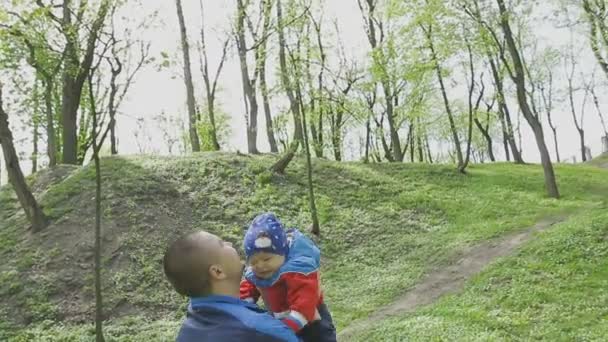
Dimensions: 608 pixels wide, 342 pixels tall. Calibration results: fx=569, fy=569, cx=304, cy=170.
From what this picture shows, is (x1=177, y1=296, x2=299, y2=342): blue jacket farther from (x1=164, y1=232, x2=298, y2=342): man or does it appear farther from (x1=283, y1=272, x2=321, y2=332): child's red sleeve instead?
(x1=283, y1=272, x2=321, y2=332): child's red sleeve

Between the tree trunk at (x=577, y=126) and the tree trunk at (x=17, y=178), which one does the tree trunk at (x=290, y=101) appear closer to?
the tree trunk at (x=17, y=178)

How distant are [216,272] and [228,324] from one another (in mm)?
201

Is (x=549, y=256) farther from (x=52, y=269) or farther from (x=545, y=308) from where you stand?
(x=52, y=269)

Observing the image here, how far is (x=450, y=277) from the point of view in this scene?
49.1 feet

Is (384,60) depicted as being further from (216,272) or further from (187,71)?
(216,272)

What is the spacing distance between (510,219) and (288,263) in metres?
18.4

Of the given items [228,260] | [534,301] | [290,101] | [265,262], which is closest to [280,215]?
[290,101]

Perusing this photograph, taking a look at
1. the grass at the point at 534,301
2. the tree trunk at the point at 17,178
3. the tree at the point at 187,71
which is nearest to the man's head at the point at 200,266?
the grass at the point at 534,301

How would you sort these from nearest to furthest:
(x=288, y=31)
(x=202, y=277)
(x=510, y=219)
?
(x=202, y=277) < (x=510, y=219) < (x=288, y=31)

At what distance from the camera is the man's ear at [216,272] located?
2.17 m

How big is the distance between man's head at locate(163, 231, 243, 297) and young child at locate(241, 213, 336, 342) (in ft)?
1.34

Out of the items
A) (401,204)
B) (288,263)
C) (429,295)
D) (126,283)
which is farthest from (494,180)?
(288,263)

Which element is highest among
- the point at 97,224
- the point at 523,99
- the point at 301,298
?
the point at 523,99

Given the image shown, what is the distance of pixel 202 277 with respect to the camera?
7.11ft
